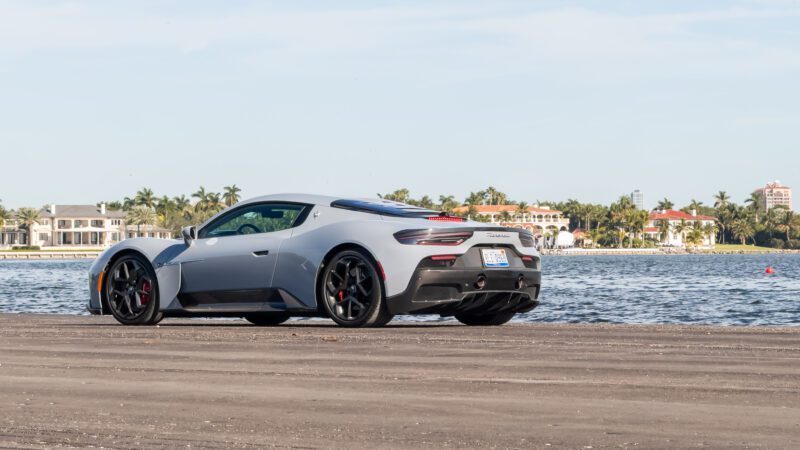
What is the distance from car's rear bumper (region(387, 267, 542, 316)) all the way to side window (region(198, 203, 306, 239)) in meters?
1.62

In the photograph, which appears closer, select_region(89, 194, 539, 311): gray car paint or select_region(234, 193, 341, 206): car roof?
select_region(89, 194, 539, 311): gray car paint

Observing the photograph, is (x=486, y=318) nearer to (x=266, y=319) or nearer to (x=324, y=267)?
(x=324, y=267)

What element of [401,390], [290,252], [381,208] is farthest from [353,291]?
[401,390]

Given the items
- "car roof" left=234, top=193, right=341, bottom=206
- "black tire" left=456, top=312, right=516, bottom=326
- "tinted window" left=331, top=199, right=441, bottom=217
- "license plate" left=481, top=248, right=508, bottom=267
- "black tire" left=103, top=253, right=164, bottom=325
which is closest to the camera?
"license plate" left=481, top=248, right=508, bottom=267

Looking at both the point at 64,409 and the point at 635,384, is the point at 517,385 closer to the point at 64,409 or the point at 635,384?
the point at 635,384

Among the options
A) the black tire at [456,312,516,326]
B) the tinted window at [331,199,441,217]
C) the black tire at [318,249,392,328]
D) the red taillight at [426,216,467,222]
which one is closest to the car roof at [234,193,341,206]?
the tinted window at [331,199,441,217]

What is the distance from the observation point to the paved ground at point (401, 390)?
221 inches

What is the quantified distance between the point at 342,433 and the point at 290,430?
26cm

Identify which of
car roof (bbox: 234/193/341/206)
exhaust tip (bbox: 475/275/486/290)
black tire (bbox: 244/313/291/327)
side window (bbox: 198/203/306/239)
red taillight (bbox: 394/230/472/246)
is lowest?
black tire (bbox: 244/313/291/327)

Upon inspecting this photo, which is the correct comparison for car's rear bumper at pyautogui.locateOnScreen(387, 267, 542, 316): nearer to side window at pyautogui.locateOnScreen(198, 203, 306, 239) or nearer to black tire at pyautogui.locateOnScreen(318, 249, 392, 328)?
black tire at pyautogui.locateOnScreen(318, 249, 392, 328)

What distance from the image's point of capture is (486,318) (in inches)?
537

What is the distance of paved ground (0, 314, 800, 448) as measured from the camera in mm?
5602

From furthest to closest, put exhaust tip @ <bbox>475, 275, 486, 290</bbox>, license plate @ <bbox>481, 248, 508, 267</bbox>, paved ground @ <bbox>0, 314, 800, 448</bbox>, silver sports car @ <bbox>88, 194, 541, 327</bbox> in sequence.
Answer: license plate @ <bbox>481, 248, 508, 267</bbox>, exhaust tip @ <bbox>475, 275, 486, 290</bbox>, silver sports car @ <bbox>88, 194, 541, 327</bbox>, paved ground @ <bbox>0, 314, 800, 448</bbox>

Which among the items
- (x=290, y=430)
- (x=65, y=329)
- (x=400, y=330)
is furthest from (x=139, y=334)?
(x=290, y=430)
